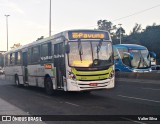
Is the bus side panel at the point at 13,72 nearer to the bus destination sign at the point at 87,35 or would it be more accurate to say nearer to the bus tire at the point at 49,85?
the bus tire at the point at 49,85

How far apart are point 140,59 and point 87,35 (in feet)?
58.9

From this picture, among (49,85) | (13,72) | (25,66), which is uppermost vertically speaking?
(25,66)

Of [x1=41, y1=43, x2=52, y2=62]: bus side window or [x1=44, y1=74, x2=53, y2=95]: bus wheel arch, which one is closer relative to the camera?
[x1=44, y1=74, x2=53, y2=95]: bus wheel arch

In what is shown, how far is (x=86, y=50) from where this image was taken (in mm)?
14930

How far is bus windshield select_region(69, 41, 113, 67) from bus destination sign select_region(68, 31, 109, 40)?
0.28m

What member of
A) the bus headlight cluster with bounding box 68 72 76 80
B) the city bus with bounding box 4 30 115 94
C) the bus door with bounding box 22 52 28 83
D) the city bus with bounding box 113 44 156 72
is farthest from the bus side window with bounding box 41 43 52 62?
the city bus with bounding box 113 44 156 72

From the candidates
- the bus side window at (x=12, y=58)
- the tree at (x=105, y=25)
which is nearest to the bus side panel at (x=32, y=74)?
the bus side window at (x=12, y=58)

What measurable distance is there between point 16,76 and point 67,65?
11.6 m

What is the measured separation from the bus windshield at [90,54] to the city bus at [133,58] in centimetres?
1683

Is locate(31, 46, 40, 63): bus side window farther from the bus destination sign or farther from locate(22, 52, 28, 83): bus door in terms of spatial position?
the bus destination sign

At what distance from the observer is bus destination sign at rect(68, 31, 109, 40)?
15094mm

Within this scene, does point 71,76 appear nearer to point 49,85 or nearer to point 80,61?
point 80,61

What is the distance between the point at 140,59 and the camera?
3228 centimetres

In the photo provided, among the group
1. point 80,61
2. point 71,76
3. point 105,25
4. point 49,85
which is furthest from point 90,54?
point 105,25
